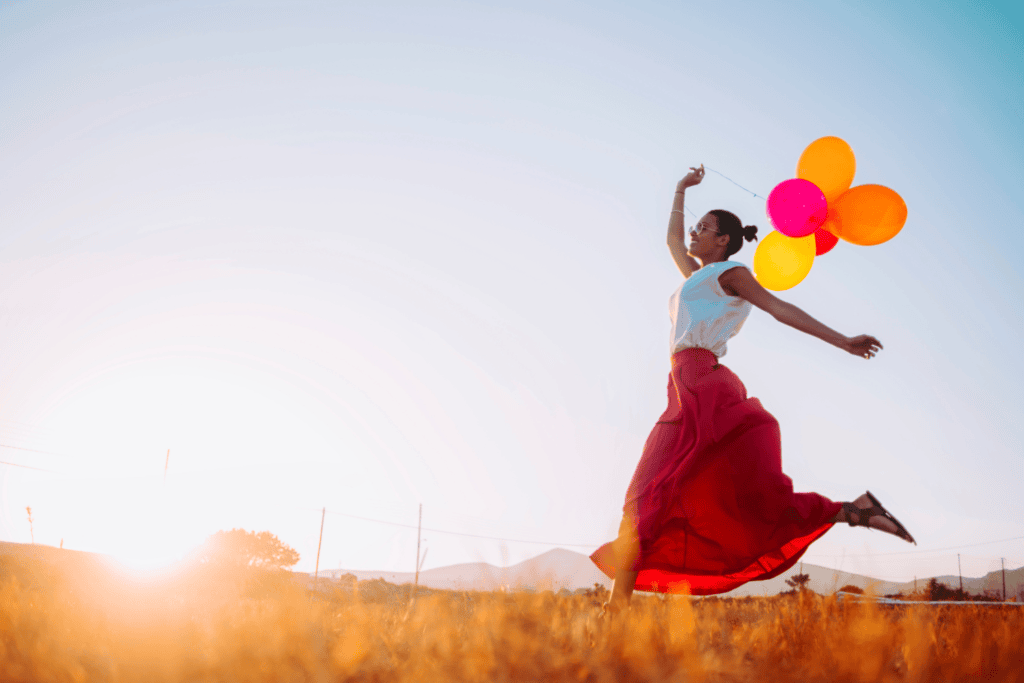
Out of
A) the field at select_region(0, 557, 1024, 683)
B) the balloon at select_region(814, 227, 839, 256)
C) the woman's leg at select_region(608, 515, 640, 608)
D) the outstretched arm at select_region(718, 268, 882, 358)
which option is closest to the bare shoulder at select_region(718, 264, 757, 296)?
the outstretched arm at select_region(718, 268, 882, 358)

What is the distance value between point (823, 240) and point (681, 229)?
1.05m

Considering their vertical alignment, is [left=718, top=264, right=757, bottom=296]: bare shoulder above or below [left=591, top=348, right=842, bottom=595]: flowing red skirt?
above

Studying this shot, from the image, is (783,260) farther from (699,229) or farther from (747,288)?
(747,288)

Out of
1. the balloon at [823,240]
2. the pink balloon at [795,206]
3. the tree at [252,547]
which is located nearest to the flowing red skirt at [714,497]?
the pink balloon at [795,206]

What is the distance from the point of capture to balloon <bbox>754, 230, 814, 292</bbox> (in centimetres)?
454

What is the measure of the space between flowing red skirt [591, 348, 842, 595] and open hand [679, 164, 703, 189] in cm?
188

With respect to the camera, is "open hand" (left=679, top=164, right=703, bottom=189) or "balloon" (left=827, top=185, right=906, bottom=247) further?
"open hand" (left=679, top=164, right=703, bottom=189)

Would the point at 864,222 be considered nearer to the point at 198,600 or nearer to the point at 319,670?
the point at 319,670

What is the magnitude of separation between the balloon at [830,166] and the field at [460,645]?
9.87 feet

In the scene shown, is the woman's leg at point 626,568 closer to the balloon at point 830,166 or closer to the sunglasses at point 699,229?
the sunglasses at point 699,229

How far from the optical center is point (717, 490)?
375 cm

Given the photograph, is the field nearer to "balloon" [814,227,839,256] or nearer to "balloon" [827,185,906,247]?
"balloon" [827,185,906,247]

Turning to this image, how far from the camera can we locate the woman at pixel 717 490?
368 cm

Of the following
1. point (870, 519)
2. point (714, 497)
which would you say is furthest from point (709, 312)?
point (870, 519)
